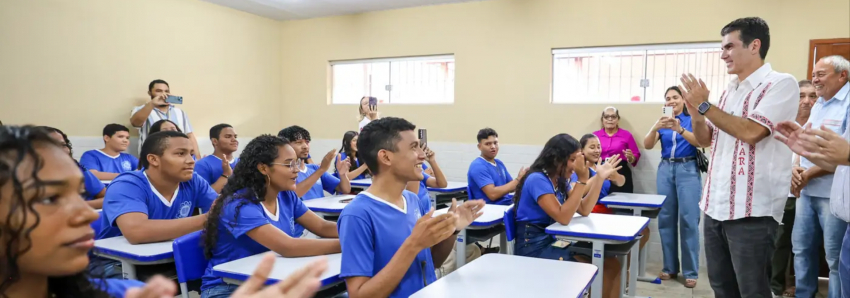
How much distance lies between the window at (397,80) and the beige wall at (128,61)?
1.03 metres

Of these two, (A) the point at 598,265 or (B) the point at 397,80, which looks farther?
(B) the point at 397,80

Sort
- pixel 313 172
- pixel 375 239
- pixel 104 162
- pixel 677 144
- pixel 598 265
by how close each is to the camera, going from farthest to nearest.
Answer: pixel 104 162, pixel 677 144, pixel 313 172, pixel 598 265, pixel 375 239

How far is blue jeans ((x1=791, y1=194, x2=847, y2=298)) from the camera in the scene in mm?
3205

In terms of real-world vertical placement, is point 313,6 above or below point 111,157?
above

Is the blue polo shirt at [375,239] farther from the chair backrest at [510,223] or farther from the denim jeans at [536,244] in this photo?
the denim jeans at [536,244]

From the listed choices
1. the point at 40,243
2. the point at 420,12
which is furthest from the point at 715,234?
the point at 420,12

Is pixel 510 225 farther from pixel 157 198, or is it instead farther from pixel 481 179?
pixel 157 198

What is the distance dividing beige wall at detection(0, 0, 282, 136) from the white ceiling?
0.76 ft

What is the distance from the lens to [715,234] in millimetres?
2174

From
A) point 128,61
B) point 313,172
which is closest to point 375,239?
point 313,172

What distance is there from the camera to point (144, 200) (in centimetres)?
246

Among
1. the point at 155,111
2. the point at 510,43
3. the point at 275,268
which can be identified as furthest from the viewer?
the point at 510,43

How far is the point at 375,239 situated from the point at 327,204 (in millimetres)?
1984

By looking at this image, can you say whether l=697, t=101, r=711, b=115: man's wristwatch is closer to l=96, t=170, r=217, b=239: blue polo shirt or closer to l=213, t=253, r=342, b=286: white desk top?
l=213, t=253, r=342, b=286: white desk top
